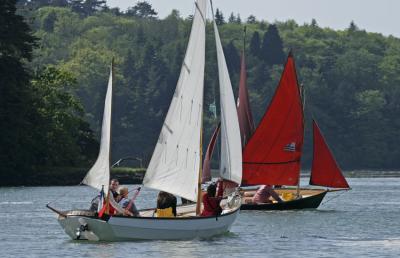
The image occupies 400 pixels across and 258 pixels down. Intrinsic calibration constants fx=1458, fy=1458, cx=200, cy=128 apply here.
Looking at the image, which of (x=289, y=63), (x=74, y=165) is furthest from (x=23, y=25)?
(x=289, y=63)

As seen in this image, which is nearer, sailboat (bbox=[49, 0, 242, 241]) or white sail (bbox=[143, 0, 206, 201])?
sailboat (bbox=[49, 0, 242, 241])

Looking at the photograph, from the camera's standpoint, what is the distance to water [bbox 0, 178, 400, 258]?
4772cm

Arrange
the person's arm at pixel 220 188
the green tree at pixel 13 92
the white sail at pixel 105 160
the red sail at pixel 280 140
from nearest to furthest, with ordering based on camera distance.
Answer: the white sail at pixel 105 160 → the person's arm at pixel 220 188 → the red sail at pixel 280 140 → the green tree at pixel 13 92

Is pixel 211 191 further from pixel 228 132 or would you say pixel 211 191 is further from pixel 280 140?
pixel 280 140

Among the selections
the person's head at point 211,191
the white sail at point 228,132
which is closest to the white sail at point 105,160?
the person's head at point 211,191

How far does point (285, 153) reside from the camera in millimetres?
73562

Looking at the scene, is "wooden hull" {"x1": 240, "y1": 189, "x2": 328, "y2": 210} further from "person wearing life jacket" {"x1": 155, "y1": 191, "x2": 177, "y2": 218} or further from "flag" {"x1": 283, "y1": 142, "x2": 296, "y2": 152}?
"person wearing life jacket" {"x1": 155, "y1": 191, "x2": 177, "y2": 218}

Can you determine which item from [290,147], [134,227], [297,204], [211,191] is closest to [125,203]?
[134,227]

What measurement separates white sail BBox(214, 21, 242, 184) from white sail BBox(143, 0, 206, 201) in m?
0.97

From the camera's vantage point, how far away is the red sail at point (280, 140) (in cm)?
7238

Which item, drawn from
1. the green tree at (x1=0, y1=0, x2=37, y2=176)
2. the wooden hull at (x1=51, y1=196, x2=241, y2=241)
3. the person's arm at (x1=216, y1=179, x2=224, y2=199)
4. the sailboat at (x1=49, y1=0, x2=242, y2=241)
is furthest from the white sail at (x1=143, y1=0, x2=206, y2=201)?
the green tree at (x1=0, y1=0, x2=37, y2=176)

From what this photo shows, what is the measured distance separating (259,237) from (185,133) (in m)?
5.29

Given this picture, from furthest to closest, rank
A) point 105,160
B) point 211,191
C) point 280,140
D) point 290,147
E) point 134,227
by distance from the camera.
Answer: point 290,147 → point 280,140 → point 211,191 → point 134,227 → point 105,160

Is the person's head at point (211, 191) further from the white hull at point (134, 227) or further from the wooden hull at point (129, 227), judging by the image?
the white hull at point (134, 227)
